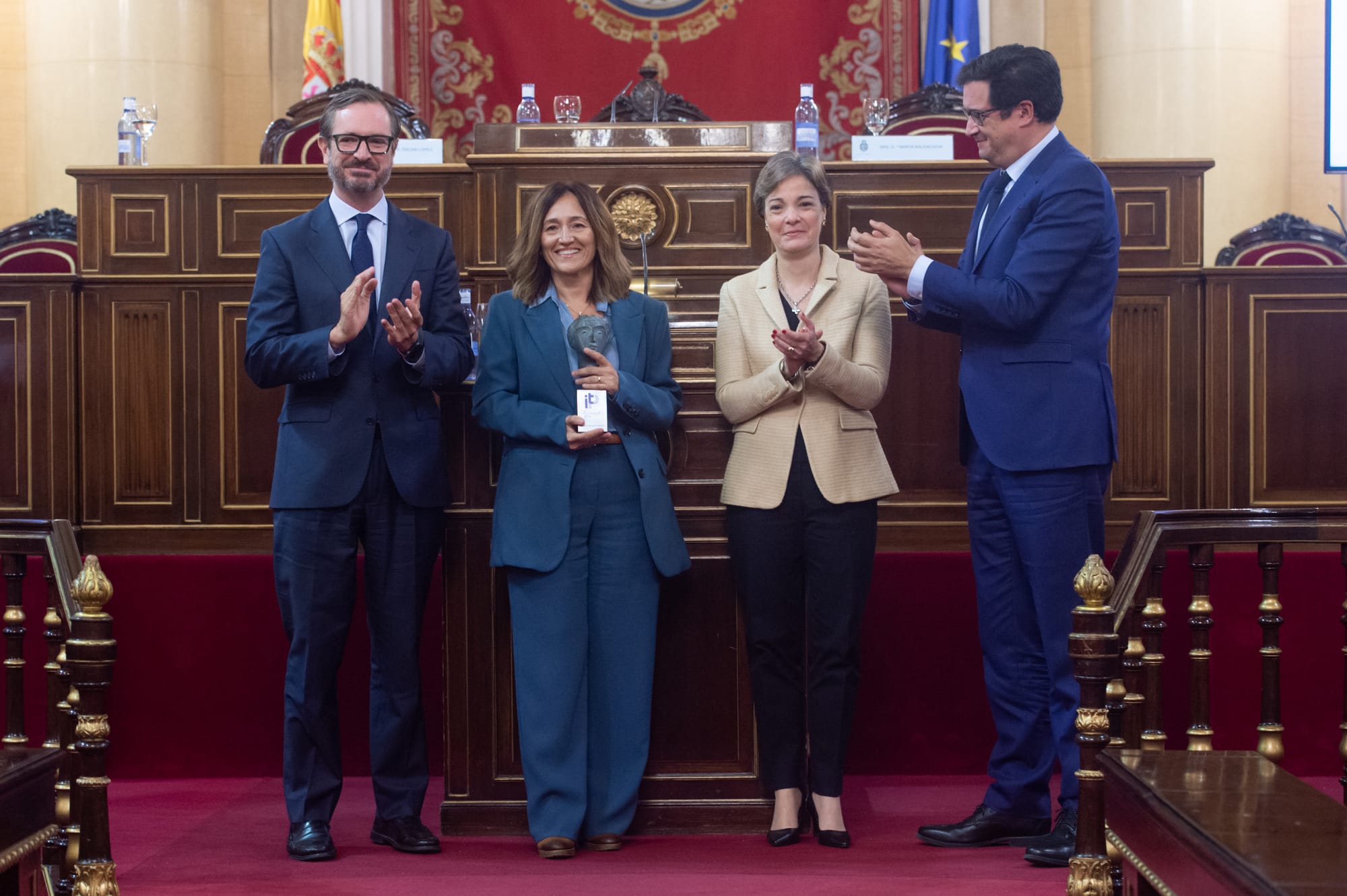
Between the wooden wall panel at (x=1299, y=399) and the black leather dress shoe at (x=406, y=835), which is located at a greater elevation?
the wooden wall panel at (x=1299, y=399)

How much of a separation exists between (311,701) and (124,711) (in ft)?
4.21

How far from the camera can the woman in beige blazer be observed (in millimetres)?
3305

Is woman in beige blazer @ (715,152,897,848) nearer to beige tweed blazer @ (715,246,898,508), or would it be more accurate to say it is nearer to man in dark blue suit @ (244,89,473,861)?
beige tweed blazer @ (715,246,898,508)

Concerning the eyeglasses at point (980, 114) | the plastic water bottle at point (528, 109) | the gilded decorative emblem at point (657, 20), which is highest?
the gilded decorative emblem at point (657, 20)

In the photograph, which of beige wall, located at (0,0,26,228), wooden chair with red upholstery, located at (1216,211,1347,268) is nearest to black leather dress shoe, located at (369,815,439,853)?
wooden chair with red upholstery, located at (1216,211,1347,268)

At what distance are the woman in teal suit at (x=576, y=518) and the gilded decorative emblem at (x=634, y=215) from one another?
5.09 ft

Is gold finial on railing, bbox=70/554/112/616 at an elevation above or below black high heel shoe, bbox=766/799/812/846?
above

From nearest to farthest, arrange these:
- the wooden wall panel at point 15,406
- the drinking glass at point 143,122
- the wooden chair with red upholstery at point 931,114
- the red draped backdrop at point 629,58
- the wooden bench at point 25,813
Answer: the wooden bench at point 25,813
the wooden wall panel at point 15,406
the drinking glass at point 143,122
the wooden chair with red upholstery at point 931,114
the red draped backdrop at point 629,58

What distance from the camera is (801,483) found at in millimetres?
3318

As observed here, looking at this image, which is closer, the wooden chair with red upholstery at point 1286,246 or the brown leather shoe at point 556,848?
the brown leather shoe at point 556,848

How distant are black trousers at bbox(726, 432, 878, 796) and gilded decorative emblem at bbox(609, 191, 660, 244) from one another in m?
1.81

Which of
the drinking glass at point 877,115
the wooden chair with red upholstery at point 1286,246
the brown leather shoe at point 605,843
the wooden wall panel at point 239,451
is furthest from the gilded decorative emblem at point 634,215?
the brown leather shoe at point 605,843

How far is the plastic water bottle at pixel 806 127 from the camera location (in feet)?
17.6

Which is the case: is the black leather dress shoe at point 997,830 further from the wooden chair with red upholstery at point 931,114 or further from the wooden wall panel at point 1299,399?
the wooden chair with red upholstery at point 931,114
